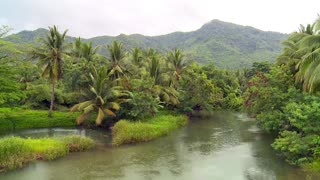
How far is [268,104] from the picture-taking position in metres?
26.9

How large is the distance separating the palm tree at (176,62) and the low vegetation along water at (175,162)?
15.6 metres

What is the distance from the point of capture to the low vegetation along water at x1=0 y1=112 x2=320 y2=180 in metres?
17.9

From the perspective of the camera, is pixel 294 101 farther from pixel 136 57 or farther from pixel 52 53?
pixel 136 57

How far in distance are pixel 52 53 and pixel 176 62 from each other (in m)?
17.2

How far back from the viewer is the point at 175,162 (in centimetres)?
2086

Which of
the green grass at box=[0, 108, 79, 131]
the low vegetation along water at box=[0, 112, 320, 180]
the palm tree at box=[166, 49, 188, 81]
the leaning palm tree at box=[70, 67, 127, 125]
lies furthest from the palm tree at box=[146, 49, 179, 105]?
the green grass at box=[0, 108, 79, 131]

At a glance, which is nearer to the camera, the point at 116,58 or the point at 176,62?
the point at 116,58

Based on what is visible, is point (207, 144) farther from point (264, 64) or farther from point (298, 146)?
point (264, 64)

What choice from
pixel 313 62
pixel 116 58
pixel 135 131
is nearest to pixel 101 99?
pixel 135 131

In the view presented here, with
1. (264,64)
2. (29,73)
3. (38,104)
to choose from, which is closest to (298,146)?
(38,104)

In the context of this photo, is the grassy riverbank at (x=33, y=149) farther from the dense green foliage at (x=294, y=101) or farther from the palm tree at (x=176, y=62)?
the palm tree at (x=176, y=62)

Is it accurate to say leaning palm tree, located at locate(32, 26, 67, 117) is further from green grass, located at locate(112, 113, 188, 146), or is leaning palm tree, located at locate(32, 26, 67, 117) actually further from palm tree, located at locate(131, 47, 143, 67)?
palm tree, located at locate(131, 47, 143, 67)

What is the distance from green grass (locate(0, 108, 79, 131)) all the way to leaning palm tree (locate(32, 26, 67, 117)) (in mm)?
4284

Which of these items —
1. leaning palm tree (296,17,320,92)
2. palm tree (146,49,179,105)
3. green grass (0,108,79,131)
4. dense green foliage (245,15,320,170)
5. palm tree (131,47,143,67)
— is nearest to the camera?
leaning palm tree (296,17,320,92)
